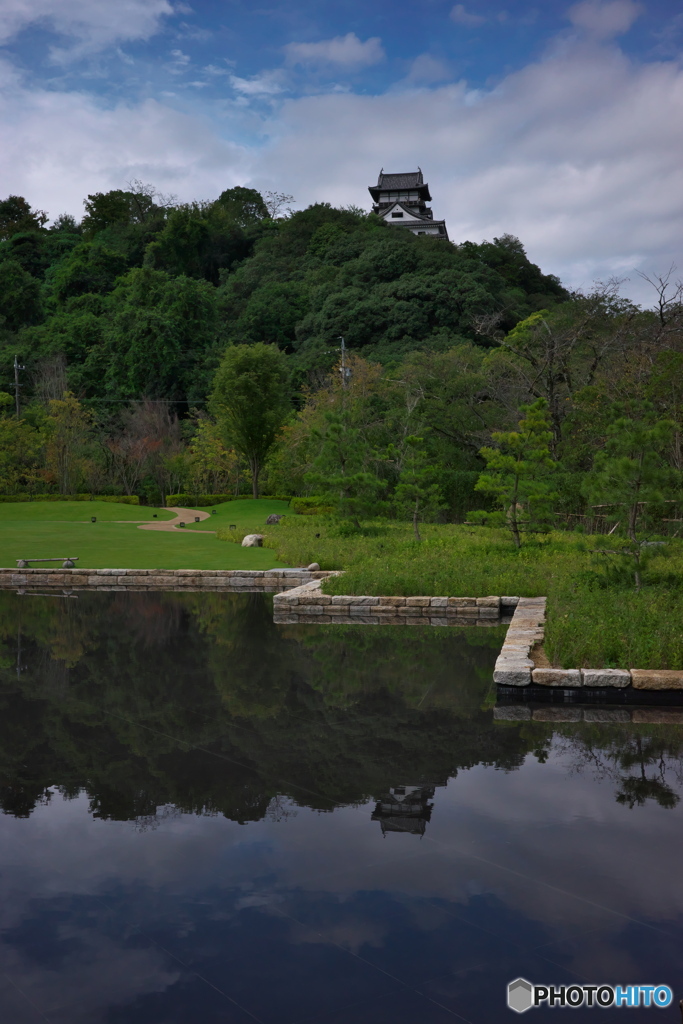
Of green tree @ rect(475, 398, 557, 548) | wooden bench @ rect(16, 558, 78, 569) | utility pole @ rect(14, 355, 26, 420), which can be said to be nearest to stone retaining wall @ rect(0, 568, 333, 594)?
wooden bench @ rect(16, 558, 78, 569)

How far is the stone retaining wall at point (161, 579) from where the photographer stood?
49.1 ft

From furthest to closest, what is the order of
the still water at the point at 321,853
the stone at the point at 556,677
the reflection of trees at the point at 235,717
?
the stone at the point at 556,677, the reflection of trees at the point at 235,717, the still water at the point at 321,853

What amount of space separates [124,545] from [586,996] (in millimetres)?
18262

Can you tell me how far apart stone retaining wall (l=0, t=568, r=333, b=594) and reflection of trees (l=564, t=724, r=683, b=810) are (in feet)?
28.7

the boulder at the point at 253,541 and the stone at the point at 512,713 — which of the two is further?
the boulder at the point at 253,541

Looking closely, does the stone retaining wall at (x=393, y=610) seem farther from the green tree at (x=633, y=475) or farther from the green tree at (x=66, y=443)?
the green tree at (x=66, y=443)

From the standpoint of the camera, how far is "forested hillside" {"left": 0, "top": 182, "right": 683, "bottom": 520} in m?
23.0

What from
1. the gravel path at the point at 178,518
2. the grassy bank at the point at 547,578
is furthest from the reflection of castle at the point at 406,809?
the gravel path at the point at 178,518

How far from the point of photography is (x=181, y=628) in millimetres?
10719

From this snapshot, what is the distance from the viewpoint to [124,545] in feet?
66.1

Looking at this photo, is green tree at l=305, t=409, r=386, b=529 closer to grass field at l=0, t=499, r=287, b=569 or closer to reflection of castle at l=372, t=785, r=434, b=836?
grass field at l=0, t=499, r=287, b=569

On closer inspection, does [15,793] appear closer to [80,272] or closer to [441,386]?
[441,386]

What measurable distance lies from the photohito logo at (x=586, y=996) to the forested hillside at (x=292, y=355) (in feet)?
30.4

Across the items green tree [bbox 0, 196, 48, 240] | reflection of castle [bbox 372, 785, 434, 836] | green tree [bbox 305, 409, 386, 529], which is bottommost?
reflection of castle [bbox 372, 785, 434, 836]
